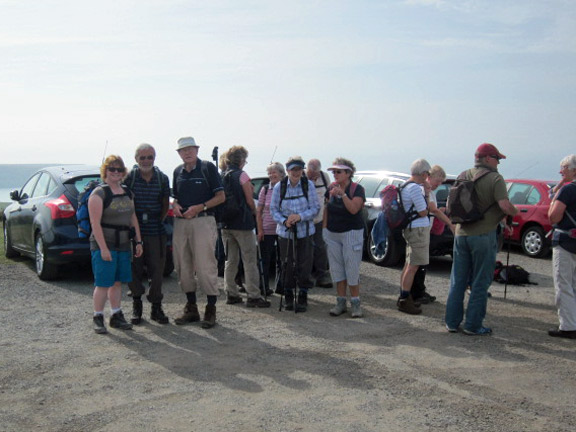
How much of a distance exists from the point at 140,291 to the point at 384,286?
396cm

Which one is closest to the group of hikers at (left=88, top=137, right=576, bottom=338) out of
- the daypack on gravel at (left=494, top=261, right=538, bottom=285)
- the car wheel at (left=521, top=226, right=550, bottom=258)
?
the daypack on gravel at (left=494, top=261, right=538, bottom=285)

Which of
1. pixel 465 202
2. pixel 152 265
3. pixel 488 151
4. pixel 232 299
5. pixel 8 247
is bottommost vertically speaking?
pixel 8 247

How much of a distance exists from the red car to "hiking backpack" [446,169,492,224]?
287 inches

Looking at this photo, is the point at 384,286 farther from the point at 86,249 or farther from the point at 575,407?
the point at 575,407

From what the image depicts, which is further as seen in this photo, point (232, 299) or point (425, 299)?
point (425, 299)

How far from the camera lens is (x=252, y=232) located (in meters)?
8.23

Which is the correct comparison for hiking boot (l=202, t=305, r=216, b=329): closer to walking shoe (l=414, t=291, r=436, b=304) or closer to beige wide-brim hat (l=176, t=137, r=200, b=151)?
beige wide-brim hat (l=176, t=137, r=200, b=151)

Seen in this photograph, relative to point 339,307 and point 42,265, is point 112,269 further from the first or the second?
point 42,265

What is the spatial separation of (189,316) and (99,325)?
98cm

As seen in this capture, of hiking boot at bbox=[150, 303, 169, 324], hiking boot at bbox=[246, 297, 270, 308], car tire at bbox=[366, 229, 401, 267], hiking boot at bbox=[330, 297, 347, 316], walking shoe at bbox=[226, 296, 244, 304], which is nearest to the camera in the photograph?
hiking boot at bbox=[150, 303, 169, 324]

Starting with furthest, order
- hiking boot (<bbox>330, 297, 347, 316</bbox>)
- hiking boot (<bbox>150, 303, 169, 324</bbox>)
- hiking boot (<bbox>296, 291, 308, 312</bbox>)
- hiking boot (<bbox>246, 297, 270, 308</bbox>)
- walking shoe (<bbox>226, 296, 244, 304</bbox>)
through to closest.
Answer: walking shoe (<bbox>226, 296, 244, 304</bbox>), hiking boot (<bbox>246, 297, 270, 308</bbox>), hiking boot (<bbox>296, 291, 308, 312</bbox>), hiking boot (<bbox>330, 297, 347, 316</bbox>), hiking boot (<bbox>150, 303, 169, 324</bbox>)

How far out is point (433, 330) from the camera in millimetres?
7184

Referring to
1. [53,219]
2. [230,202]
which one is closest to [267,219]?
[230,202]

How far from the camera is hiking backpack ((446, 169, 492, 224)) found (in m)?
6.78
